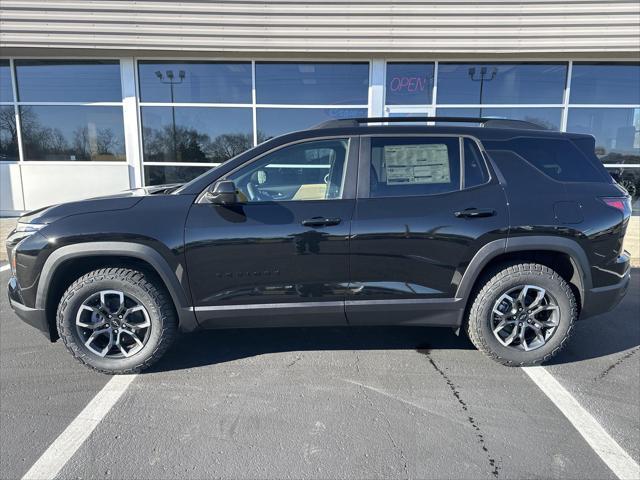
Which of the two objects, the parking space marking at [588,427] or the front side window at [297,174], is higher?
the front side window at [297,174]

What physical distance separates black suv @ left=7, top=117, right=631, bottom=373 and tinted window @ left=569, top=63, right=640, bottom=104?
7.42 meters

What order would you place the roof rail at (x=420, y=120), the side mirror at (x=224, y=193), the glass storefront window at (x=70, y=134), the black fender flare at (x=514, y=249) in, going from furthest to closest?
the glass storefront window at (x=70, y=134)
the roof rail at (x=420, y=120)
the black fender flare at (x=514, y=249)
the side mirror at (x=224, y=193)

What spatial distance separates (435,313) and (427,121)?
1.60 meters

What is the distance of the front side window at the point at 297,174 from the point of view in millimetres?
3127

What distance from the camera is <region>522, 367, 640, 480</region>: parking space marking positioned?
2250 mm

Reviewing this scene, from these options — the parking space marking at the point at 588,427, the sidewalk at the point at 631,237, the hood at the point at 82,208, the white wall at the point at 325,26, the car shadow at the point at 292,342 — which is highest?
the white wall at the point at 325,26

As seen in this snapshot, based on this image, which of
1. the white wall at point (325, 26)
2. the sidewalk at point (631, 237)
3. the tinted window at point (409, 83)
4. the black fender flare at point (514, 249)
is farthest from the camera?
the tinted window at point (409, 83)

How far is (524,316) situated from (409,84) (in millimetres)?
7116

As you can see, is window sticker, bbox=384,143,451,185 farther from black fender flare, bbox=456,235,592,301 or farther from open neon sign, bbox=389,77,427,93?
open neon sign, bbox=389,77,427,93

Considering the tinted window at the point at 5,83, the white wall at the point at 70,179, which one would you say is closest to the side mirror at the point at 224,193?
the white wall at the point at 70,179

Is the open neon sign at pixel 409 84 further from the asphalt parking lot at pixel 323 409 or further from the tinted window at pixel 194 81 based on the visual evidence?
the asphalt parking lot at pixel 323 409

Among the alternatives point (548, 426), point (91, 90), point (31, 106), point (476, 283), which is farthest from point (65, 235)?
point (31, 106)

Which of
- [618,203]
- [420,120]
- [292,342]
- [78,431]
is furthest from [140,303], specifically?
[618,203]

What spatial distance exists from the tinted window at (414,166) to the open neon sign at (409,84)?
6459 millimetres
